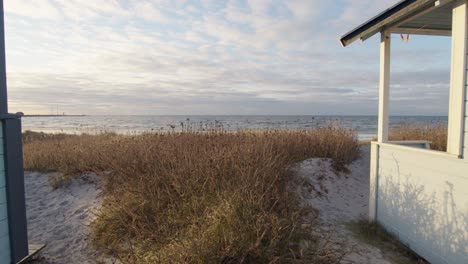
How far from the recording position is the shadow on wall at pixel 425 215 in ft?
10.5

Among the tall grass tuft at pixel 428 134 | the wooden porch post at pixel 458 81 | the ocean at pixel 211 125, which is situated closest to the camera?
the wooden porch post at pixel 458 81

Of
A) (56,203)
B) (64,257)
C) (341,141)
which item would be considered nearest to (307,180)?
(341,141)

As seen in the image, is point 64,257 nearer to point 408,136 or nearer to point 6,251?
point 6,251

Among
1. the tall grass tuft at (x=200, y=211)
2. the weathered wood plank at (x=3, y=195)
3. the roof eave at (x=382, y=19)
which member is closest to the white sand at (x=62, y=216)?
the tall grass tuft at (x=200, y=211)

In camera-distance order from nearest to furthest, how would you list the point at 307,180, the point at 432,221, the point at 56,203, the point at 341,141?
the point at 432,221
the point at 56,203
the point at 307,180
the point at 341,141

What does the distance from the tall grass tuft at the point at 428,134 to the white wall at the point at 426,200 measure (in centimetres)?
513

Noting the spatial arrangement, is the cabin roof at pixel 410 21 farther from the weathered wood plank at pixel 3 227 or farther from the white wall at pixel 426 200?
the weathered wood plank at pixel 3 227

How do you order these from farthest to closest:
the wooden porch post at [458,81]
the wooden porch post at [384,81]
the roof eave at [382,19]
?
the wooden porch post at [384,81] < the roof eave at [382,19] < the wooden porch post at [458,81]

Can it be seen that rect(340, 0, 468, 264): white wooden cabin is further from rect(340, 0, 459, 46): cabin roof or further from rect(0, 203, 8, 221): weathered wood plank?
rect(0, 203, 8, 221): weathered wood plank

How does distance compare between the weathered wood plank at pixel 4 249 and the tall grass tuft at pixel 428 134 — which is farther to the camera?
the tall grass tuft at pixel 428 134

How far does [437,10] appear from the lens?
377 centimetres

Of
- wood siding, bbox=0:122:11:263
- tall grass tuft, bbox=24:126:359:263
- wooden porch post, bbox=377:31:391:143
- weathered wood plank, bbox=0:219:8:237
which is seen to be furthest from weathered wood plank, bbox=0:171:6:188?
wooden porch post, bbox=377:31:391:143

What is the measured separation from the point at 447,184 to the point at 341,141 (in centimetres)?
492

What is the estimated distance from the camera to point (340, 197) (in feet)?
20.9
